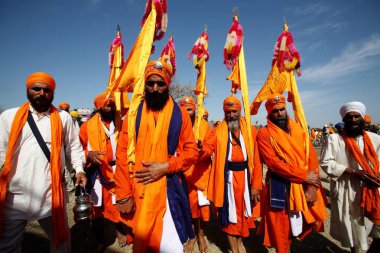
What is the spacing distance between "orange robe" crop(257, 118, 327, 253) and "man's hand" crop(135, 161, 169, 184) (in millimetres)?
1814

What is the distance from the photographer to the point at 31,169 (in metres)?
2.50

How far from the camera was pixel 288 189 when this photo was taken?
3.18 meters

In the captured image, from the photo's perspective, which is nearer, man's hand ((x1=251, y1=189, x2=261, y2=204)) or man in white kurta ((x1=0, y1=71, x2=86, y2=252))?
man in white kurta ((x1=0, y1=71, x2=86, y2=252))

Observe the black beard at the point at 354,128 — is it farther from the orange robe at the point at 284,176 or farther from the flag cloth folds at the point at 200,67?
the flag cloth folds at the point at 200,67

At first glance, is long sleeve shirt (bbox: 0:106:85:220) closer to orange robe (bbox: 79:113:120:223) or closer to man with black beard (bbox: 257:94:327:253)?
orange robe (bbox: 79:113:120:223)

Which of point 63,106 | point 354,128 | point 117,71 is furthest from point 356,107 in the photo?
point 63,106

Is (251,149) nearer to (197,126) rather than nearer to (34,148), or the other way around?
(197,126)

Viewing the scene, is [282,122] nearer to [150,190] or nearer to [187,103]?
[187,103]

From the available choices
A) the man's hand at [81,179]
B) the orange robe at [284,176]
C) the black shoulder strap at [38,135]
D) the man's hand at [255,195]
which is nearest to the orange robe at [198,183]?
the man's hand at [255,195]

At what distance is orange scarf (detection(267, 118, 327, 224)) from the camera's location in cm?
307

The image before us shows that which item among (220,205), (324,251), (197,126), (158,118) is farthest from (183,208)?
(324,251)

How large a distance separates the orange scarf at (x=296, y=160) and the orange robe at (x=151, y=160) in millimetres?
1502

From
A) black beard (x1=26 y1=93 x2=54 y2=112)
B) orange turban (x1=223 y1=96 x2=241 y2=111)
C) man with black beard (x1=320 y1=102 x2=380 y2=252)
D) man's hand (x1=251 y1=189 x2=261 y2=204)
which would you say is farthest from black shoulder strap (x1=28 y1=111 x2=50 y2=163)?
man with black beard (x1=320 y1=102 x2=380 y2=252)

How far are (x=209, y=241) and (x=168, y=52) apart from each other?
433 cm
